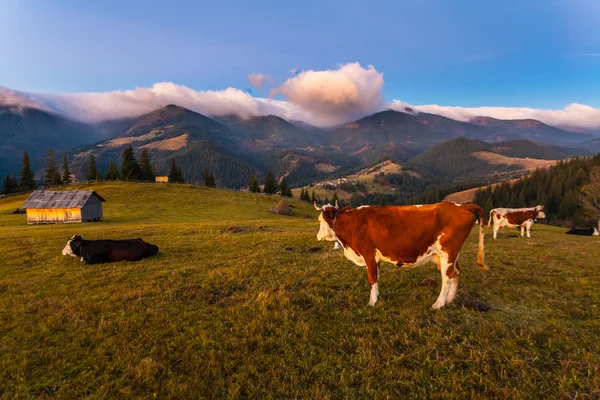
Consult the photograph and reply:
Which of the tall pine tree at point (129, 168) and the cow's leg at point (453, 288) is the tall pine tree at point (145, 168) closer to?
the tall pine tree at point (129, 168)

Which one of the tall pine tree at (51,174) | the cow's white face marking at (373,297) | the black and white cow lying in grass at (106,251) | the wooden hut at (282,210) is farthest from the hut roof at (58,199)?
the tall pine tree at (51,174)

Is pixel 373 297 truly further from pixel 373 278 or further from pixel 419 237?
pixel 419 237

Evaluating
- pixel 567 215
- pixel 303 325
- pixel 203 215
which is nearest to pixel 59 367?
Answer: pixel 303 325

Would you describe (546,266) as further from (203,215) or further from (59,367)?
(203,215)

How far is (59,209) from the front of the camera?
150 ft

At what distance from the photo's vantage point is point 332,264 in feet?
40.7

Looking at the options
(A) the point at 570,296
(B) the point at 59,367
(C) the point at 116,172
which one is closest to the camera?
(B) the point at 59,367

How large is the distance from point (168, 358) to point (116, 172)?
111 metres

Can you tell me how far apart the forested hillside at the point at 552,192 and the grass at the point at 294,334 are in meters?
128

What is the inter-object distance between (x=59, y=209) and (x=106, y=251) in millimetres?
43701

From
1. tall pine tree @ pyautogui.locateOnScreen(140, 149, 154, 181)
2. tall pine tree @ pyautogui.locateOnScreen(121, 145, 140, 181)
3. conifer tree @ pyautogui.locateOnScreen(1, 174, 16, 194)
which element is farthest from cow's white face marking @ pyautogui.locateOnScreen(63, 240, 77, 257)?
conifer tree @ pyautogui.locateOnScreen(1, 174, 16, 194)

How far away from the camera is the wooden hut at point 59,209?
147 feet

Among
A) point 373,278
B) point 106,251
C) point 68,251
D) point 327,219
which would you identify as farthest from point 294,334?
point 68,251

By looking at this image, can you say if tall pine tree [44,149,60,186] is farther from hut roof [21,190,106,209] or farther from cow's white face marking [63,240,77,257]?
cow's white face marking [63,240,77,257]
